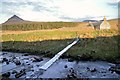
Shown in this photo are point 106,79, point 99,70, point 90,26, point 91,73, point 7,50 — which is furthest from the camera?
point 90,26

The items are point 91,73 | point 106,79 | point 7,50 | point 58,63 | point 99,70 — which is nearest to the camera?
point 106,79

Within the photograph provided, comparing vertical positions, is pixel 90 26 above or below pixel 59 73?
above

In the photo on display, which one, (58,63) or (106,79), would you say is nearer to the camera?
(106,79)

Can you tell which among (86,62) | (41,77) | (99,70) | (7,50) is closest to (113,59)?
(86,62)

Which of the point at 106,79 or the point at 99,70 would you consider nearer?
the point at 106,79

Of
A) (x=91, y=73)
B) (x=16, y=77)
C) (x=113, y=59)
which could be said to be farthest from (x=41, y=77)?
(x=113, y=59)

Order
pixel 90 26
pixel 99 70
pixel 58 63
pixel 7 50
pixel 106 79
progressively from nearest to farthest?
pixel 106 79 < pixel 99 70 < pixel 58 63 < pixel 7 50 < pixel 90 26

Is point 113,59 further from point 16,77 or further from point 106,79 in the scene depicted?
point 16,77

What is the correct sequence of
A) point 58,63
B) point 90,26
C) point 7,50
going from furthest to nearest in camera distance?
point 90,26 → point 7,50 → point 58,63

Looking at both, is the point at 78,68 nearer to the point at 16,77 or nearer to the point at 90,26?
the point at 16,77
